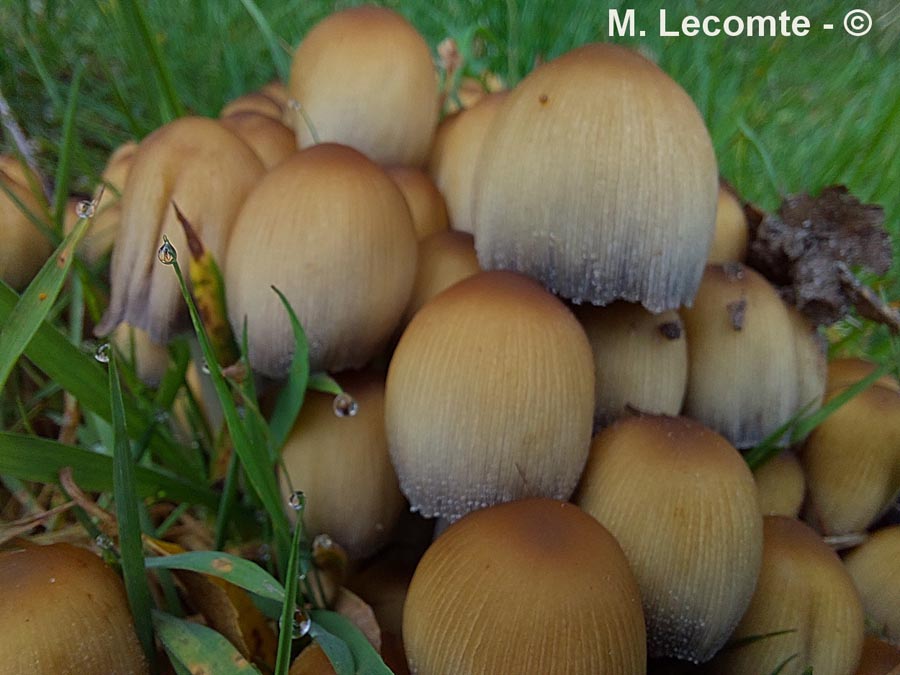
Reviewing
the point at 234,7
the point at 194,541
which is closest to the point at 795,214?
the point at 194,541

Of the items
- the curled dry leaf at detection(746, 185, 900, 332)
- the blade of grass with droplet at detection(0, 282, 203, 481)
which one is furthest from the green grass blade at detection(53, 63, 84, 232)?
the curled dry leaf at detection(746, 185, 900, 332)

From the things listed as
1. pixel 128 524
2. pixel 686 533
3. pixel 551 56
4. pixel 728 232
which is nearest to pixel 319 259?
pixel 128 524

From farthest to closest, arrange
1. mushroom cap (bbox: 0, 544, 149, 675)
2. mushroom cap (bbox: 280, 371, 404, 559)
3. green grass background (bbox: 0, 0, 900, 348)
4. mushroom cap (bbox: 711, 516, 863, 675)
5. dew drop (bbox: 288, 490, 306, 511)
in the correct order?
green grass background (bbox: 0, 0, 900, 348)
mushroom cap (bbox: 280, 371, 404, 559)
mushroom cap (bbox: 711, 516, 863, 675)
dew drop (bbox: 288, 490, 306, 511)
mushroom cap (bbox: 0, 544, 149, 675)

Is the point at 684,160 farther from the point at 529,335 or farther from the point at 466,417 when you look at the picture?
the point at 466,417

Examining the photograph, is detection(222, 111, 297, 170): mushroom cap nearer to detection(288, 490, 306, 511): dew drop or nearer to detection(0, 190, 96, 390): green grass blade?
detection(0, 190, 96, 390): green grass blade

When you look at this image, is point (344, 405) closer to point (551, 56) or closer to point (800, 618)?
point (800, 618)

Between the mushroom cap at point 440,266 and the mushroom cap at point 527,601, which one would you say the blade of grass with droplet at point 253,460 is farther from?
the mushroom cap at point 440,266

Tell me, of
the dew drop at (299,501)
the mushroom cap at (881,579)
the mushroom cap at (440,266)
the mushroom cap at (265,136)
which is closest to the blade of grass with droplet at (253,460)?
the dew drop at (299,501)
